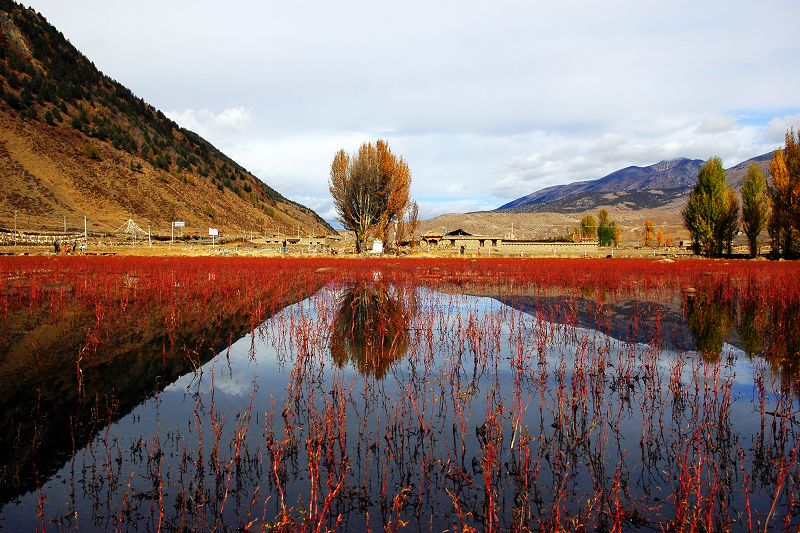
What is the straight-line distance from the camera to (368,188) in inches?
1901

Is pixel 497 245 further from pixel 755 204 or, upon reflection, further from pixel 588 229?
pixel 588 229

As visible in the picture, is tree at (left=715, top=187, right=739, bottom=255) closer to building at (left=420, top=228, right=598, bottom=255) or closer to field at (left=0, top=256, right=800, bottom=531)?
building at (left=420, top=228, right=598, bottom=255)

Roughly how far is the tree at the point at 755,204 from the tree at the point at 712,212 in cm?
162

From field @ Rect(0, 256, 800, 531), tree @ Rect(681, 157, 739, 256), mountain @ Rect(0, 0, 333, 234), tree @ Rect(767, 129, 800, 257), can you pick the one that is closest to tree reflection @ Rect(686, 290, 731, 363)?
field @ Rect(0, 256, 800, 531)

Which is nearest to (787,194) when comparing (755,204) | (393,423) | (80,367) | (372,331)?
(755,204)

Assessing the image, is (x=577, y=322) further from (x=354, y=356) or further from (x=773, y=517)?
(x=773, y=517)

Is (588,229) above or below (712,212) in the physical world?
above

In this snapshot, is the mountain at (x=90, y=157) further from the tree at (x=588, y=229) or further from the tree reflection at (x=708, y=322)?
the tree at (x=588, y=229)

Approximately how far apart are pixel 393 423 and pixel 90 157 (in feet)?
229

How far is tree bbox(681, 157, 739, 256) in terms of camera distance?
177 ft

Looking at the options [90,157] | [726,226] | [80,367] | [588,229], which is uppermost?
[90,157]

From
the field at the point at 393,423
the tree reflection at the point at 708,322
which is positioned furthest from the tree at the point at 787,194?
the field at the point at 393,423

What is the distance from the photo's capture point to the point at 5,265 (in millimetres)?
25844

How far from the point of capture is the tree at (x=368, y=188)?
48.2 m
